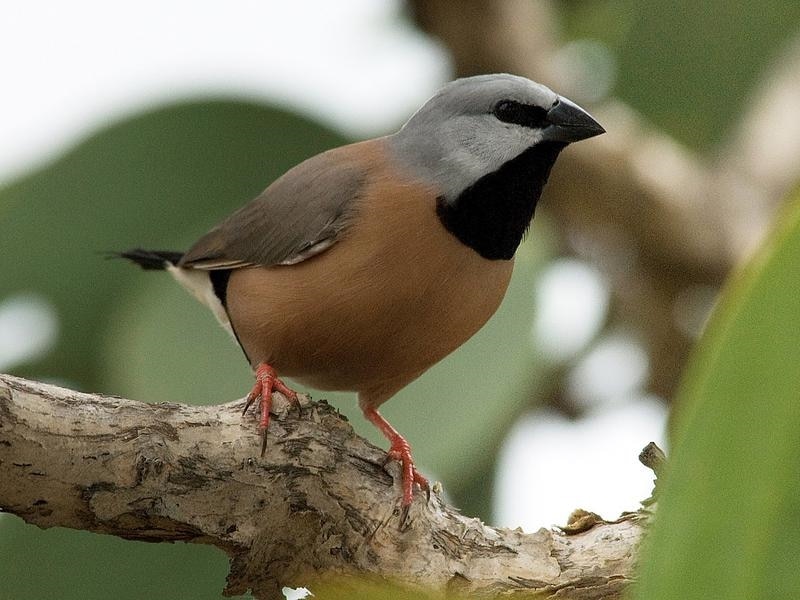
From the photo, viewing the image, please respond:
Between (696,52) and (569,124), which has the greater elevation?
(696,52)

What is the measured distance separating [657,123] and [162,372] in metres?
3.77

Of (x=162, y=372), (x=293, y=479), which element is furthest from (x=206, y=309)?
(x=293, y=479)

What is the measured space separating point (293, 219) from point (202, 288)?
67 centimetres

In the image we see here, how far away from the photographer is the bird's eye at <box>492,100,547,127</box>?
3.26 meters

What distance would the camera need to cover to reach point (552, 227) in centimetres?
542

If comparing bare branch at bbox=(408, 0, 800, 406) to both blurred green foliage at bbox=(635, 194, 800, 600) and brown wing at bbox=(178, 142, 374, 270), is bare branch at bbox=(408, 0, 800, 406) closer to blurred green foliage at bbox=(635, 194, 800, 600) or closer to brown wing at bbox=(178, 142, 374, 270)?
brown wing at bbox=(178, 142, 374, 270)

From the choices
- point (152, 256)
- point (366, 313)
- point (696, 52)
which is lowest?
point (366, 313)

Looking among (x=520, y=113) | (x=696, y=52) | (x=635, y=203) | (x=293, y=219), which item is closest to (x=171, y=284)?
(x=293, y=219)

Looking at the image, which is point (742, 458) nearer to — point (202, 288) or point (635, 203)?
point (202, 288)

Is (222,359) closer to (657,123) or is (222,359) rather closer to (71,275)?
(71,275)

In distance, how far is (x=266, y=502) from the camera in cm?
229

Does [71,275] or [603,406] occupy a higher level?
[603,406]

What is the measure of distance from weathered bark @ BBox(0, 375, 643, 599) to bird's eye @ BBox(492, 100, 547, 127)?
1.24 meters

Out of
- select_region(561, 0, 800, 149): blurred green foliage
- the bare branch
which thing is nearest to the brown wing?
the bare branch
